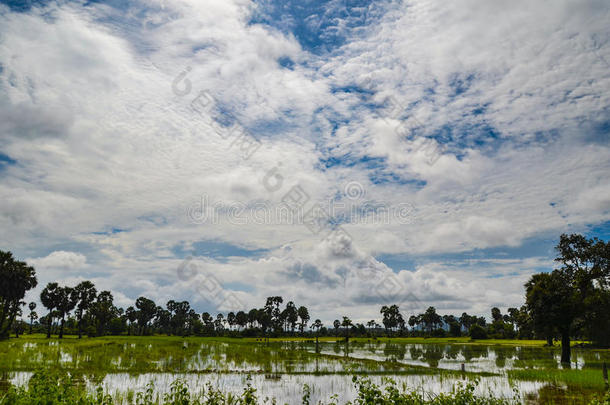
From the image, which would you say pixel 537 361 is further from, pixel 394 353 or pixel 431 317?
pixel 431 317

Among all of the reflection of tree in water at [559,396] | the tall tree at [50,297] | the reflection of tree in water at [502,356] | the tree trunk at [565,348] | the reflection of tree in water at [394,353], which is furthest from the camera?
the tall tree at [50,297]

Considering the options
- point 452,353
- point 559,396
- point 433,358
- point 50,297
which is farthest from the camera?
point 50,297

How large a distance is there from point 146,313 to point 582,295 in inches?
5673

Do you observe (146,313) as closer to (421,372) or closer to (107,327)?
(107,327)

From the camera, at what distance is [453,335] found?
142m

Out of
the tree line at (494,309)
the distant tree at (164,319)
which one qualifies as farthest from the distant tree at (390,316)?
the distant tree at (164,319)

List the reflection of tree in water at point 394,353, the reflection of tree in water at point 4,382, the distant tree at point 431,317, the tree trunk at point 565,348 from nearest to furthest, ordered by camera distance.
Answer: the reflection of tree in water at point 4,382 → the tree trunk at point 565,348 → the reflection of tree in water at point 394,353 → the distant tree at point 431,317

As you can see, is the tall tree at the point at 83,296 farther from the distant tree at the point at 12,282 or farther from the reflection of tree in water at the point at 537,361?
the reflection of tree in water at the point at 537,361

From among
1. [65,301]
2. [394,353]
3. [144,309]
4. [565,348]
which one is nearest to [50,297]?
[65,301]

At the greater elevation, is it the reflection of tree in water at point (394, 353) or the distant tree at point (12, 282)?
the distant tree at point (12, 282)

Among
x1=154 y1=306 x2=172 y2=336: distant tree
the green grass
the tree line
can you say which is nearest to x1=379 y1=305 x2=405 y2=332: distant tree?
the tree line

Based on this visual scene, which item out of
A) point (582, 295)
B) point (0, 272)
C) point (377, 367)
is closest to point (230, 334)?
point (0, 272)

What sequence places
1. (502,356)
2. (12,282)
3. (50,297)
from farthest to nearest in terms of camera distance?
1. (50,297)
2. (12,282)
3. (502,356)

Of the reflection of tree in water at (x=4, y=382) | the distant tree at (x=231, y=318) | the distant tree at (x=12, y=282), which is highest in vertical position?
the distant tree at (x=12, y=282)
